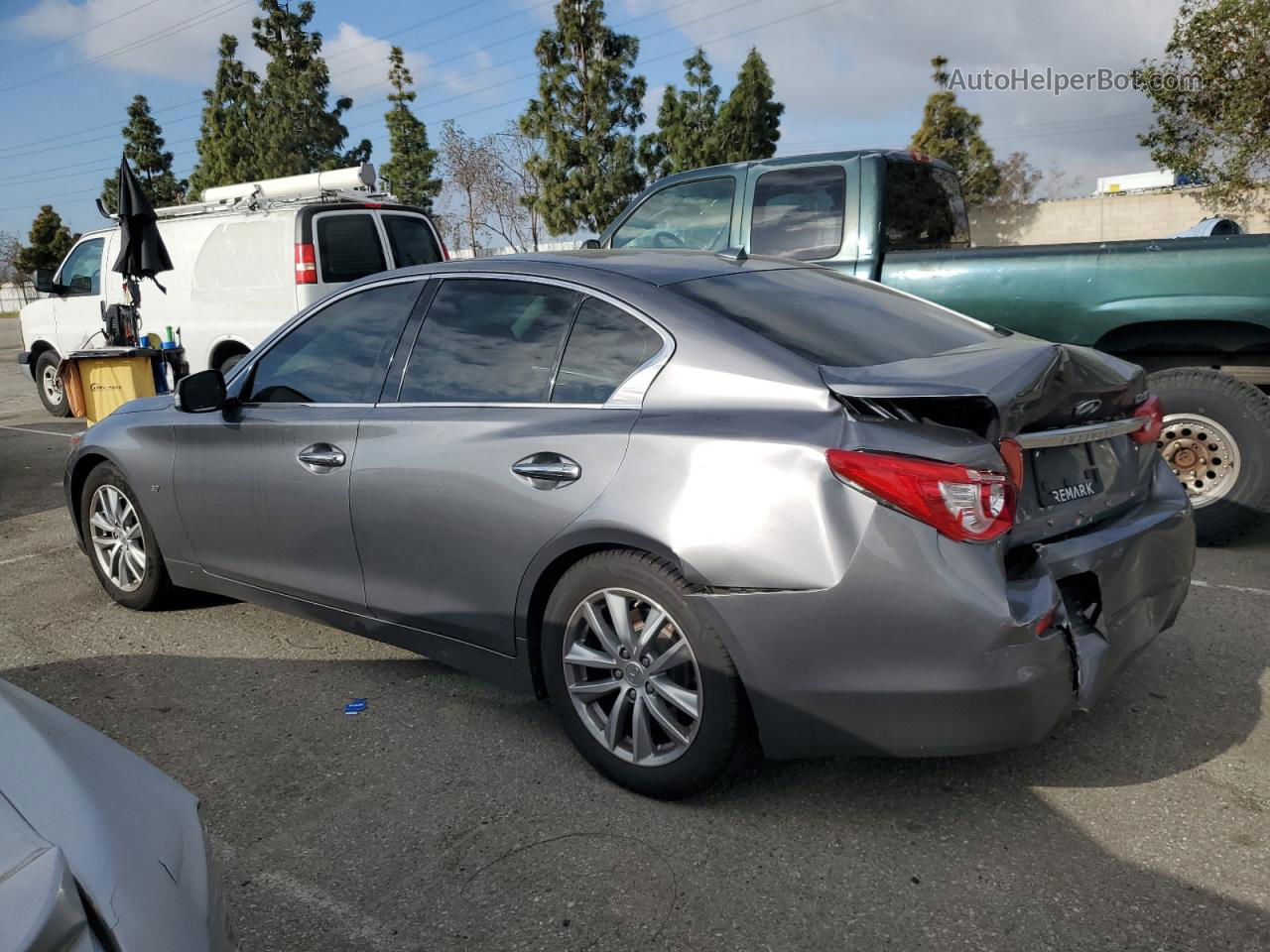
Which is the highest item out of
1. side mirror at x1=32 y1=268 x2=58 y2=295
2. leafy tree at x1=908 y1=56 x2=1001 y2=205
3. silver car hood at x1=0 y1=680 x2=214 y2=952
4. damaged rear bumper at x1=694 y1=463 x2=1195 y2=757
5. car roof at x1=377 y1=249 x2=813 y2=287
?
leafy tree at x1=908 y1=56 x2=1001 y2=205

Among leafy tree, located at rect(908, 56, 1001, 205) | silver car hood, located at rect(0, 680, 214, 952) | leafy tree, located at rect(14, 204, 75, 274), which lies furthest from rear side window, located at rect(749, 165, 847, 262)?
leafy tree, located at rect(14, 204, 75, 274)

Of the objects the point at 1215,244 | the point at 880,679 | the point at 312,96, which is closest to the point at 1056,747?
the point at 880,679

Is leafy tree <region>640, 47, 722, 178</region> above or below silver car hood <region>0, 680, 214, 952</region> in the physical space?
above

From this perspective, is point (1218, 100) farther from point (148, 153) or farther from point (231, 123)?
point (148, 153)

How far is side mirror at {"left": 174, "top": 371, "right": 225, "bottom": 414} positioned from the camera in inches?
166

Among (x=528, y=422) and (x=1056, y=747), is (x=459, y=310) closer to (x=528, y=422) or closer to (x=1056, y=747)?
(x=528, y=422)

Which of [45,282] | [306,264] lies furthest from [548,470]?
[45,282]

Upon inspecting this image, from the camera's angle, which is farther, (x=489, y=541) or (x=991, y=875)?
(x=489, y=541)

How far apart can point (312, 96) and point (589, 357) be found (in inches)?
1587

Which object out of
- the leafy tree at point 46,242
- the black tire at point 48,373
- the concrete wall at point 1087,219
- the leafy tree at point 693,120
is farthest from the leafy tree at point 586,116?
the leafy tree at point 46,242

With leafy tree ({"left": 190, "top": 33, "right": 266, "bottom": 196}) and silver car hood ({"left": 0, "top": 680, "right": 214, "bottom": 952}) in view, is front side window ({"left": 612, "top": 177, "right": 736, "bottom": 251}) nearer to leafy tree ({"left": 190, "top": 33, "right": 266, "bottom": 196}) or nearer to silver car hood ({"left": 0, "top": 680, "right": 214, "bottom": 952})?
silver car hood ({"left": 0, "top": 680, "right": 214, "bottom": 952})

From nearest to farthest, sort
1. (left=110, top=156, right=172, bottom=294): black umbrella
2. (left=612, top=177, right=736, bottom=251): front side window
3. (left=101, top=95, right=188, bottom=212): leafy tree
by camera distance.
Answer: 1. (left=612, top=177, right=736, bottom=251): front side window
2. (left=110, top=156, right=172, bottom=294): black umbrella
3. (left=101, top=95, right=188, bottom=212): leafy tree

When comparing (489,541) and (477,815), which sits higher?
(489,541)

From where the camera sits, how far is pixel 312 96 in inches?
1547
